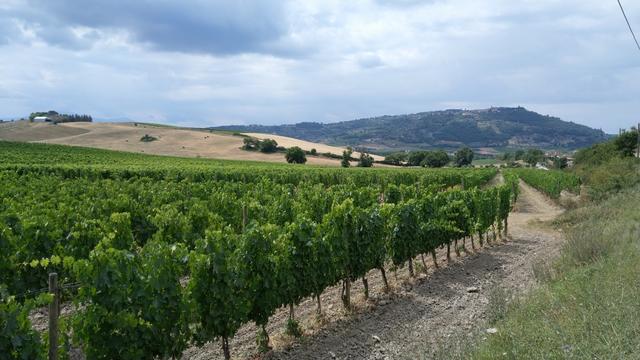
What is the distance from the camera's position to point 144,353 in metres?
6.39

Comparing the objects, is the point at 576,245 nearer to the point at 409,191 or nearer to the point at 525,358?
the point at 525,358

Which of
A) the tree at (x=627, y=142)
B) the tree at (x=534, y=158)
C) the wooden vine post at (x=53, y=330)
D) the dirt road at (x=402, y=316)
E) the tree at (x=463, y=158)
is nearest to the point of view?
the wooden vine post at (x=53, y=330)

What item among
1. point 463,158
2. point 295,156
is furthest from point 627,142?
point 463,158

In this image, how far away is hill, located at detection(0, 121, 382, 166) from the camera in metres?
85.4

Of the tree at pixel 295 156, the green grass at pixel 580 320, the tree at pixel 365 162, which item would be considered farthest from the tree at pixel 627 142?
the green grass at pixel 580 320

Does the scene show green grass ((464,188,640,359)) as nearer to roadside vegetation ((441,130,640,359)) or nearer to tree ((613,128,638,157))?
roadside vegetation ((441,130,640,359))

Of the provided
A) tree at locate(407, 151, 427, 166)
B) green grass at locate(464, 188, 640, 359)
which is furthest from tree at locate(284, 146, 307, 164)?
green grass at locate(464, 188, 640, 359)

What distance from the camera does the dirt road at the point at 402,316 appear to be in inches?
321

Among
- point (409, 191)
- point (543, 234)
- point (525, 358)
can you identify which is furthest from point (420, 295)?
point (543, 234)

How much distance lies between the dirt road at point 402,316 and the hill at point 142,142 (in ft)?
218

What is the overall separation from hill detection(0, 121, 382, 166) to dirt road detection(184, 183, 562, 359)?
Result: 66557mm

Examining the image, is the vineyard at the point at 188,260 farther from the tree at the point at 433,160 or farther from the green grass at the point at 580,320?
the tree at the point at 433,160

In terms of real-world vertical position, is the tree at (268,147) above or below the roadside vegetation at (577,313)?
below

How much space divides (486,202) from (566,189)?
30775 millimetres
